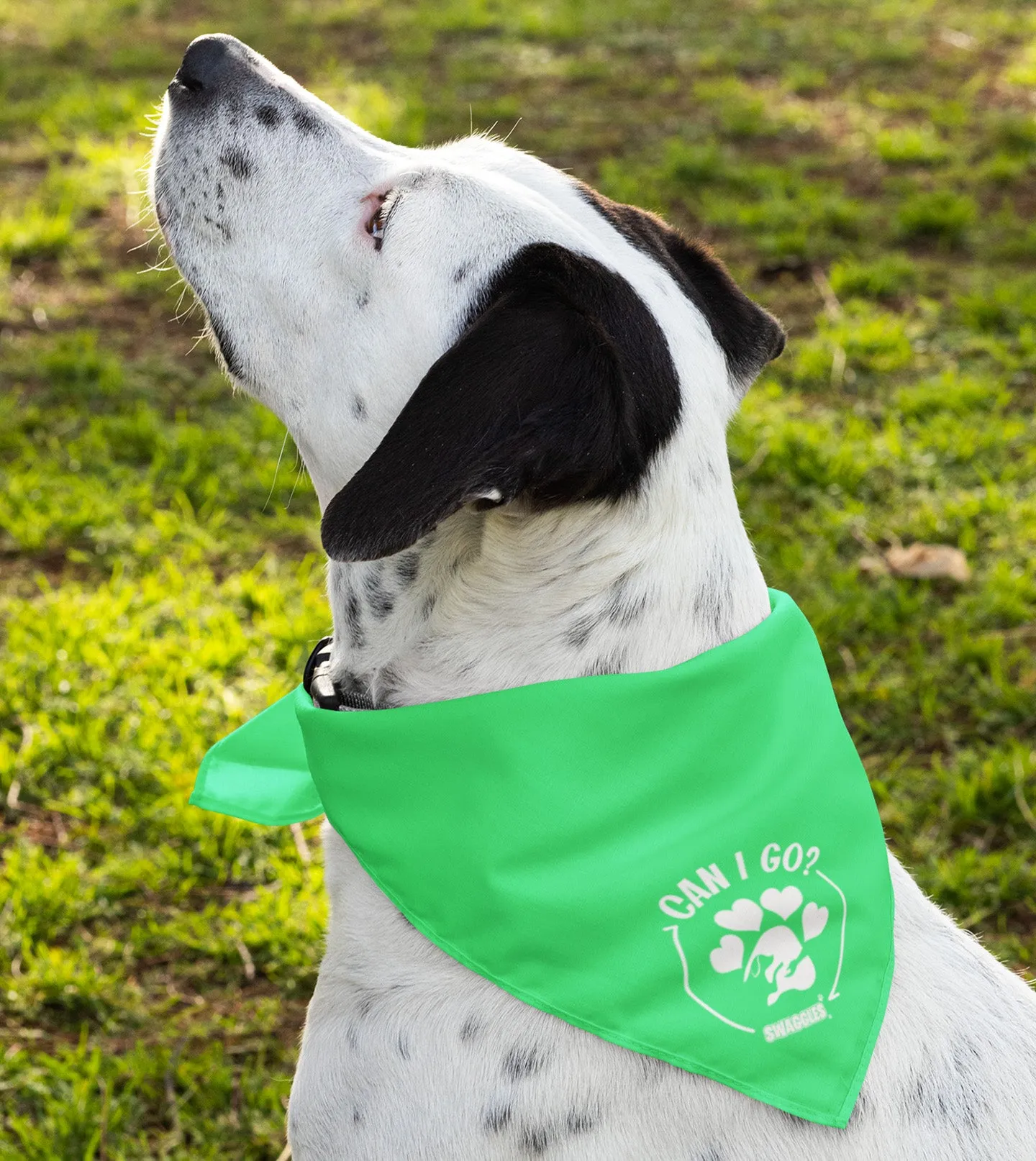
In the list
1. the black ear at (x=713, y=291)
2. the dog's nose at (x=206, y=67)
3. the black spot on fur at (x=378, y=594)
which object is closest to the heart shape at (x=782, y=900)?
the black spot on fur at (x=378, y=594)

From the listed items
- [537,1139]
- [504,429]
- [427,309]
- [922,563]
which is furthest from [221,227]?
[922,563]

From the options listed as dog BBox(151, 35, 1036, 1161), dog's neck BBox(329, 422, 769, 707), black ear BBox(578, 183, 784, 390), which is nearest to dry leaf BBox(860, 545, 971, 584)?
black ear BBox(578, 183, 784, 390)

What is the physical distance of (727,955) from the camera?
7.32ft

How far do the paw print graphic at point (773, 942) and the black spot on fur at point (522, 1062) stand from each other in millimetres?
345

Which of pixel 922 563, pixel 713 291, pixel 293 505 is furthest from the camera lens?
pixel 293 505

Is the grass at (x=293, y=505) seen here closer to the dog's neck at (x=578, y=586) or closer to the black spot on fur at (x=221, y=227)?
the dog's neck at (x=578, y=586)

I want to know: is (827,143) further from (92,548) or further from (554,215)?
(554,215)

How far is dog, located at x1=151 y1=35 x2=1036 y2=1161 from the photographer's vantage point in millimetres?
2014

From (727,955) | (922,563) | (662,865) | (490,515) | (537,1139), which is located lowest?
(922,563)

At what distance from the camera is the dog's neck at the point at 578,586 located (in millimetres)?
2221

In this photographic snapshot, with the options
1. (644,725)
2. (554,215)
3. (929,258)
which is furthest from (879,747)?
(929,258)

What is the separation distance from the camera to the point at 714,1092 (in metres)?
2.16

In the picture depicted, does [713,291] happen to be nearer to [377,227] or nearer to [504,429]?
[377,227]

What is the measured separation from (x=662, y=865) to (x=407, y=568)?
70cm
